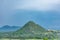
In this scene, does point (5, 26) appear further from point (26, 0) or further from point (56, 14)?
point (56, 14)

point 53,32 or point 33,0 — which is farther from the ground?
point 33,0

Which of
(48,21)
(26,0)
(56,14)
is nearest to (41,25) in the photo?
(48,21)

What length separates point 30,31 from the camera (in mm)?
1278

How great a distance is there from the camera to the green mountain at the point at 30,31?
1270 millimetres

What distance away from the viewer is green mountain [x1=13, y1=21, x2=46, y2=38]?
50.0 inches

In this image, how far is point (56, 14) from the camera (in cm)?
129

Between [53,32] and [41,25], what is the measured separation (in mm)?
155

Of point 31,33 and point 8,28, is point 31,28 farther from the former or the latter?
point 8,28

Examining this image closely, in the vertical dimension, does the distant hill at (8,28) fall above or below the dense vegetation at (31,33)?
above

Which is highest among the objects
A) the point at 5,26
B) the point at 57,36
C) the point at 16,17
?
the point at 16,17

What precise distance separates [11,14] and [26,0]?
232 mm

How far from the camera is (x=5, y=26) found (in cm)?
126

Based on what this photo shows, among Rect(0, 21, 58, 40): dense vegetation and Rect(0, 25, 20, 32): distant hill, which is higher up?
Rect(0, 25, 20, 32): distant hill

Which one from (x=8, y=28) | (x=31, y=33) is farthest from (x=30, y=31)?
(x=8, y=28)
